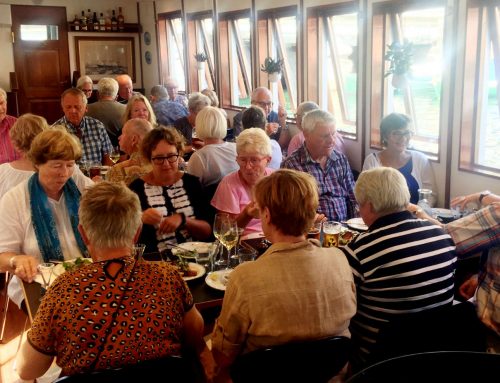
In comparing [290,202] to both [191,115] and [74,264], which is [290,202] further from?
[191,115]

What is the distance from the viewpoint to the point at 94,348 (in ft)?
4.86

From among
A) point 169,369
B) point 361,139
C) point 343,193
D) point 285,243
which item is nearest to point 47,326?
point 169,369

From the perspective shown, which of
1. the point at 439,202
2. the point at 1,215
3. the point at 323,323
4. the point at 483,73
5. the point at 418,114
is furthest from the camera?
the point at 418,114

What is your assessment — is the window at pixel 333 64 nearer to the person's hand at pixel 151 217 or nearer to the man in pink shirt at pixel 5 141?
the man in pink shirt at pixel 5 141

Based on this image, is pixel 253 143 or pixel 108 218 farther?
pixel 253 143

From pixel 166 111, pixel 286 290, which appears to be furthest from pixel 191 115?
pixel 286 290

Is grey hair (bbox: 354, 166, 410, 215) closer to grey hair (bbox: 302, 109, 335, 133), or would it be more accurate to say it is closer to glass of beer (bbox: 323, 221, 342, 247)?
glass of beer (bbox: 323, 221, 342, 247)

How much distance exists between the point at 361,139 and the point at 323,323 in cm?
416

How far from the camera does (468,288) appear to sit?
7.92 feet

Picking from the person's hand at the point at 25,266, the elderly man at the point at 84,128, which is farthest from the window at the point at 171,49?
the person's hand at the point at 25,266

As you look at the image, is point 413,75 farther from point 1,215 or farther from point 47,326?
point 47,326

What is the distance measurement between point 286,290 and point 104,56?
10.5 metres

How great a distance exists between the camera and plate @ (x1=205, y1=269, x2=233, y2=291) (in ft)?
7.08

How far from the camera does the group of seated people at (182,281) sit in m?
1.51
